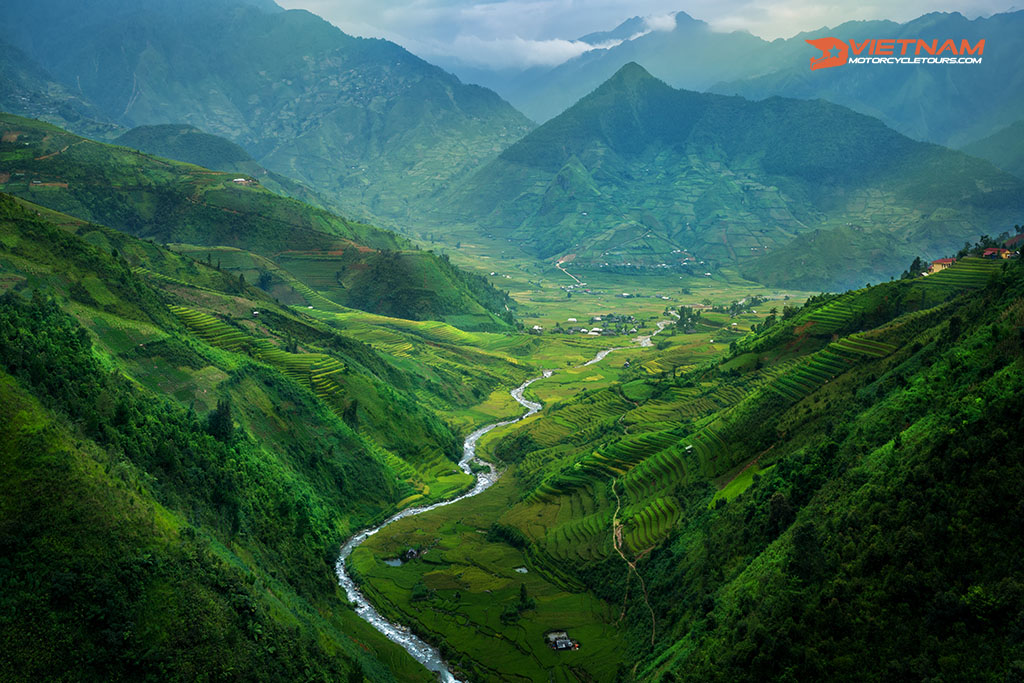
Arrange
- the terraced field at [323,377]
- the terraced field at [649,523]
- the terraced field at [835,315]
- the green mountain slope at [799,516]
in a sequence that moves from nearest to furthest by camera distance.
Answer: the green mountain slope at [799,516]
the terraced field at [649,523]
the terraced field at [835,315]
the terraced field at [323,377]

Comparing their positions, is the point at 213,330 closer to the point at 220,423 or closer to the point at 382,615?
the point at 220,423

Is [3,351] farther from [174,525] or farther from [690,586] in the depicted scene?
[690,586]

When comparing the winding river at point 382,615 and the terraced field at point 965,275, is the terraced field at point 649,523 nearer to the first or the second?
the winding river at point 382,615

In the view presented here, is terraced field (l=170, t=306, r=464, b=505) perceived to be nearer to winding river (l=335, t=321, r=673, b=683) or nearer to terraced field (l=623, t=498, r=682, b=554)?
winding river (l=335, t=321, r=673, b=683)

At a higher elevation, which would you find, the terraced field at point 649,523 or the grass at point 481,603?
the terraced field at point 649,523

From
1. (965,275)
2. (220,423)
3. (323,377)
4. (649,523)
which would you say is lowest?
(649,523)

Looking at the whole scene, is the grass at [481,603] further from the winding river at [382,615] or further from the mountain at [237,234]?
the mountain at [237,234]

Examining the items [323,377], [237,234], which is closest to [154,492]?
[323,377]

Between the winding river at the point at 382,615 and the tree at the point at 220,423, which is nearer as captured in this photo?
the winding river at the point at 382,615

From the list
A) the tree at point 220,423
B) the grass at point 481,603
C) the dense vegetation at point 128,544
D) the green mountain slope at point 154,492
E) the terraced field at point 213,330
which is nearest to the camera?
the dense vegetation at point 128,544

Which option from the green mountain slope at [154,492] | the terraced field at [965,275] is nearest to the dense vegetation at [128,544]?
the green mountain slope at [154,492]

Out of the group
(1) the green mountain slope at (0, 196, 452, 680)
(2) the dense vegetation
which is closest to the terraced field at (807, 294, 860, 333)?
(1) the green mountain slope at (0, 196, 452, 680)

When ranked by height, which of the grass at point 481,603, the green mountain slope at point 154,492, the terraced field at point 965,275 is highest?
the terraced field at point 965,275
